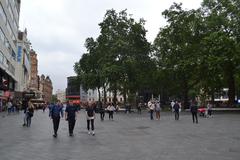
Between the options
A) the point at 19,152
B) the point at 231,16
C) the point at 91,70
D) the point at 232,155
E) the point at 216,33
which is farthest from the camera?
the point at 91,70

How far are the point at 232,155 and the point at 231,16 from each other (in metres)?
40.8

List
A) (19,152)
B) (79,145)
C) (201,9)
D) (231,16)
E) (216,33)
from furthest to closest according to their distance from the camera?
(201,9)
(231,16)
(216,33)
(79,145)
(19,152)

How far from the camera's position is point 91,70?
69.5 meters

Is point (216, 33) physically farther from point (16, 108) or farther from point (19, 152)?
point (19, 152)

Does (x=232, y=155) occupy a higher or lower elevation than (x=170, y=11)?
lower

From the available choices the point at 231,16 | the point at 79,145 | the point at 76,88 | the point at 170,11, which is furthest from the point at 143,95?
the point at 79,145

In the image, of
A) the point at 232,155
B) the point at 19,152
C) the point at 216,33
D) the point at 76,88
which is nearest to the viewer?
the point at 232,155

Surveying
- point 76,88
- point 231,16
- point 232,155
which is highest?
point 231,16

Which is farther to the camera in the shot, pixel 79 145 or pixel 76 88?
pixel 76 88

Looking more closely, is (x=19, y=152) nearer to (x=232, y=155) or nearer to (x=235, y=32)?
(x=232, y=155)

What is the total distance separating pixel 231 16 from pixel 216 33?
536 cm

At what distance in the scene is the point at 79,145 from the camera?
1366cm

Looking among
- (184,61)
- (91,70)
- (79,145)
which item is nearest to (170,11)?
(184,61)

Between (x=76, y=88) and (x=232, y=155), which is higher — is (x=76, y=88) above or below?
above
